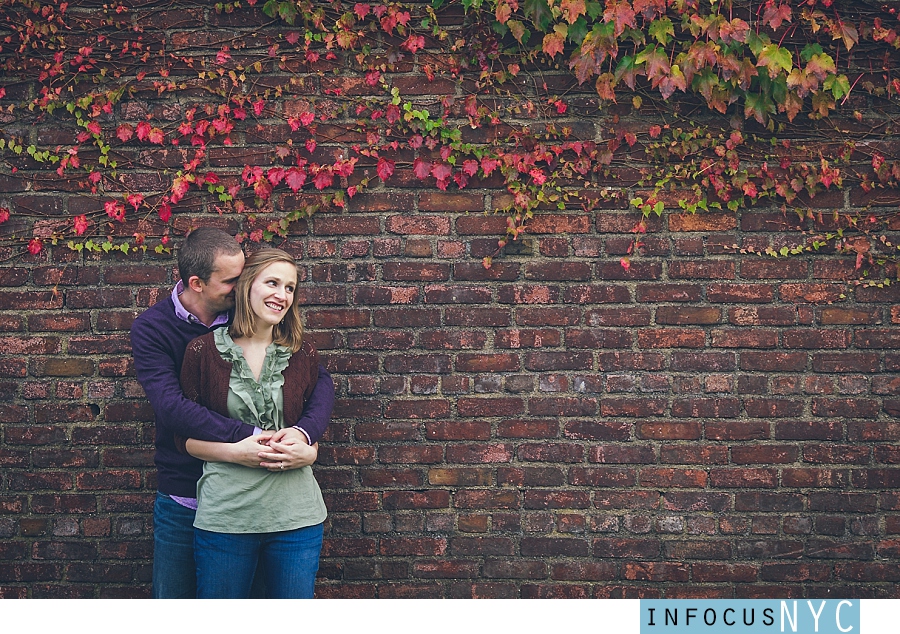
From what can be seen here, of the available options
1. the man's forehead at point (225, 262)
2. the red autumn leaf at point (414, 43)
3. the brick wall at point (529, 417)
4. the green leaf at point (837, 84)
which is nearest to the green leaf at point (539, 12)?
the red autumn leaf at point (414, 43)

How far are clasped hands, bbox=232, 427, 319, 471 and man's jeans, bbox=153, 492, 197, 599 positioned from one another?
1.28 ft

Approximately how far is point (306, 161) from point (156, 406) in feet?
3.82

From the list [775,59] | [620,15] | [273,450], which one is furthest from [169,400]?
[775,59]

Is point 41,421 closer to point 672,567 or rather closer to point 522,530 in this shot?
point 522,530

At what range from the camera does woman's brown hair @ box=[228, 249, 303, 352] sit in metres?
2.36

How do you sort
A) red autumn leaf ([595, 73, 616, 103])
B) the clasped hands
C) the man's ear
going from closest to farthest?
the clasped hands < the man's ear < red autumn leaf ([595, 73, 616, 103])

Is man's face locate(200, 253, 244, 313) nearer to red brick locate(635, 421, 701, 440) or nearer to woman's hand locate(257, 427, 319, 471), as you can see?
woman's hand locate(257, 427, 319, 471)

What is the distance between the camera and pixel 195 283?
8.09 ft

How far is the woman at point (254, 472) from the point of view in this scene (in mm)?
2266

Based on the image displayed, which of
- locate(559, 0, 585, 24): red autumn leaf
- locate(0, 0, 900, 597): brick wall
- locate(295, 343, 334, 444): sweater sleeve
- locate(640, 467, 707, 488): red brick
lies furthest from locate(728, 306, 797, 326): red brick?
locate(295, 343, 334, 444): sweater sleeve

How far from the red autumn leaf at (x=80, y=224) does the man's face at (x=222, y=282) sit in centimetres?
82

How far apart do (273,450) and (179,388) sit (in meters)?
0.39

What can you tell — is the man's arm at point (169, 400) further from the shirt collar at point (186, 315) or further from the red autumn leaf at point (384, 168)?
the red autumn leaf at point (384, 168)

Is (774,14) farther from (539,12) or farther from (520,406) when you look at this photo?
(520,406)
